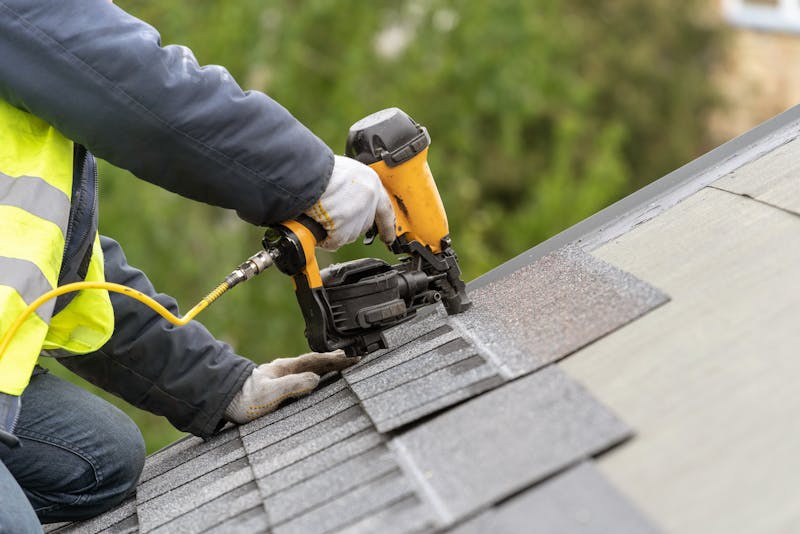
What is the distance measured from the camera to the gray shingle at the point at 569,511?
1454mm

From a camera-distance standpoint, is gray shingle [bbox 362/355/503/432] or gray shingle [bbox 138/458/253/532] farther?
gray shingle [bbox 138/458/253/532]

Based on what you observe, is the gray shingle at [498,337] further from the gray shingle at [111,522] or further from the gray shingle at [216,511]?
the gray shingle at [111,522]

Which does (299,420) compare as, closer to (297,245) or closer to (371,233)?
(297,245)

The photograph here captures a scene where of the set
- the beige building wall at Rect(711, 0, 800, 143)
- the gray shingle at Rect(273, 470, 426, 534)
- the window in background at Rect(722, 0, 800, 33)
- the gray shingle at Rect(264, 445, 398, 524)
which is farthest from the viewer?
the beige building wall at Rect(711, 0, 800, 143)

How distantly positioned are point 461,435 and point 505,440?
0.11 m

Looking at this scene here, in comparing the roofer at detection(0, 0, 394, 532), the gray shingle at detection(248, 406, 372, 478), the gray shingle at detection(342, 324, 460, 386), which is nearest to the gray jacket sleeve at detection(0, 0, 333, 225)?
the roofer at detection(0, 0, 394, 532)

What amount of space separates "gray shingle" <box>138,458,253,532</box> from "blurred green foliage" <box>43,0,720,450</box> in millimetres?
4603

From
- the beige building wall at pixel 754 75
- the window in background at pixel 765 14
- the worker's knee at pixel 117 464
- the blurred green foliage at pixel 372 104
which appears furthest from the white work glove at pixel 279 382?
the window in background at pixel 765 14

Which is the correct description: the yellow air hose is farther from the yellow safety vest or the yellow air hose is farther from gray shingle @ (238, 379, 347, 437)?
gray shingle @ (238, 379, 347, 437)

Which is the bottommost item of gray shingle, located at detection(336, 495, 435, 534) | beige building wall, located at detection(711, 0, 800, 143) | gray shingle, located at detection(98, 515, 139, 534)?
beige building wall, located at detection(711, 0, 800, 143)

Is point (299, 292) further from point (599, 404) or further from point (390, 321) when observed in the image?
point (599, 404)

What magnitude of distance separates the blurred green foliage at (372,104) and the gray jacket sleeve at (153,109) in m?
4.52

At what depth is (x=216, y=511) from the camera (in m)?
2.08

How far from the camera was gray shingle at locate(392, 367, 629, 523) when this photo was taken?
5.25ft
